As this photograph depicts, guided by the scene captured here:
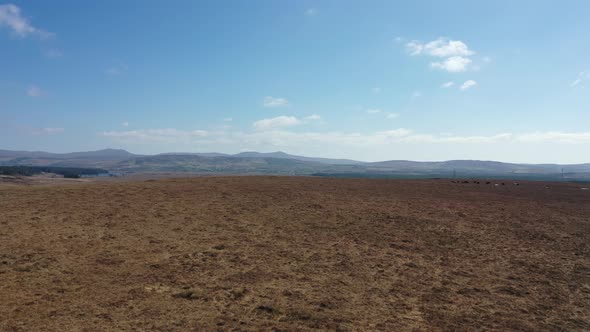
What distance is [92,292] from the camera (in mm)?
9469

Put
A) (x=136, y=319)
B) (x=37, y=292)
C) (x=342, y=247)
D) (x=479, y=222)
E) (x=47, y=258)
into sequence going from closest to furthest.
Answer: (x=136, y=319) < (x=37, y=292) < (x=47, y=258) < (x=342, y=247) < (x=479, y=222)

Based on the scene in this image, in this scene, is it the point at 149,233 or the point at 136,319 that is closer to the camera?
the point at 136,319

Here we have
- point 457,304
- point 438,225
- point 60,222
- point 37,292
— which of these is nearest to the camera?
point 37,292

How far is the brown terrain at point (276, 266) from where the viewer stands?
8.65m

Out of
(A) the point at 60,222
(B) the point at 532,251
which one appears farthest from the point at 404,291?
(A) the point at 60,222

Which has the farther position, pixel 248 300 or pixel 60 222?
pixel 60 222

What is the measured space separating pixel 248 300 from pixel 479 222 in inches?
630

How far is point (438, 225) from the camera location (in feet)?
63.8

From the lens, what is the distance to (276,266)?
12.2m

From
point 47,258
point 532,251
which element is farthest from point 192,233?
point 532,251

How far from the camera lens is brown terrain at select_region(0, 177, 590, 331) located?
865 cm

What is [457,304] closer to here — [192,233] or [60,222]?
[192,233]

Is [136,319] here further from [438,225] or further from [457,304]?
[438,225]

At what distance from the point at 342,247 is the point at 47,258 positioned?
1007 cm
